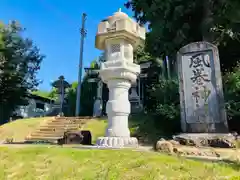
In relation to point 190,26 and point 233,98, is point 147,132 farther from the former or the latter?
point 190,26

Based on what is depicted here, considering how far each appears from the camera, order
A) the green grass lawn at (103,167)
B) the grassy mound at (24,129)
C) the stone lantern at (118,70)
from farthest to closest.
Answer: the grassy mound at (24,129)
the stone lantern at (118,70)
the green grass lawn at (103,167)

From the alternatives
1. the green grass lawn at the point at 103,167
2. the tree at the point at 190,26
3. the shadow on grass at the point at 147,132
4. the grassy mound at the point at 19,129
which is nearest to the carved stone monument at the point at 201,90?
the shadow on grass at the point at 147,132

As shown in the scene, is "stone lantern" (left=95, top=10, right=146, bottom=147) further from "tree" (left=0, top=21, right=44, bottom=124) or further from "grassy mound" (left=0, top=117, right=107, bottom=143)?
"tree" (left=0, top=21, right=44, bottom=124)

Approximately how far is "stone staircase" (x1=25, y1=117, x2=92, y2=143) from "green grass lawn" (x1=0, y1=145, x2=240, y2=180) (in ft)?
25.2

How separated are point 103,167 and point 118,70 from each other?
2689mm

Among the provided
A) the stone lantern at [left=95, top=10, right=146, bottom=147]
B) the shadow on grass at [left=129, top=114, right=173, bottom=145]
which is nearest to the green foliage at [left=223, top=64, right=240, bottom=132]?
the shadow on grass at [left=129, top=114, right=173, bottom=145]

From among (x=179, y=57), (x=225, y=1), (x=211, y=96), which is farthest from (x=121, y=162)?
(x=225, y=1)

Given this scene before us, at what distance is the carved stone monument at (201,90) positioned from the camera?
22.7 feet

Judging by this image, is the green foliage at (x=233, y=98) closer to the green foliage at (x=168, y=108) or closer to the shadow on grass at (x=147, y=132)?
the green foliage at (x=168, y=108)

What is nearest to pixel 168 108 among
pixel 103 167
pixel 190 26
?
pixel 190 26

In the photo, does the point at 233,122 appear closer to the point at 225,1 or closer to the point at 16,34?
the point at 225,1

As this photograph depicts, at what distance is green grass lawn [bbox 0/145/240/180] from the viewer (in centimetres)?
269

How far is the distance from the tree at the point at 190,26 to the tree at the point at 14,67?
457 inches

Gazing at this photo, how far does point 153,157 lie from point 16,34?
19443 mm
